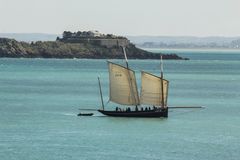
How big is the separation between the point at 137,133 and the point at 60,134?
4607mm

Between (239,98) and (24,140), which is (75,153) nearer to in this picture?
(24,140)

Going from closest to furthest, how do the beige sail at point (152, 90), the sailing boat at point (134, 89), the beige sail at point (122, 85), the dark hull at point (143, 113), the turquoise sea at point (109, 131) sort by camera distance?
the turquoise sea at point (109, 131), the dark hull at point (143, 113), the sailing boat at point (134, 89), the beige sail at point (152, 90), the beige sail at point (122, 85)

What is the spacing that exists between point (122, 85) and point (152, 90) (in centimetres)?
226

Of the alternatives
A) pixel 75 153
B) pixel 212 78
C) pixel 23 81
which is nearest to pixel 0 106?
pixel 75 153

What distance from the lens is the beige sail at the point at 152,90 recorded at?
222ft

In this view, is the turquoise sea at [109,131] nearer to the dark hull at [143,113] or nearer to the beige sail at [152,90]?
the dark hull at [143,113]

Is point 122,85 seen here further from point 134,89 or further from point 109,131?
point 109,131

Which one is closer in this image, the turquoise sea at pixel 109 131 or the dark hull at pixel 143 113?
the turquoise sea at pixel 109 131

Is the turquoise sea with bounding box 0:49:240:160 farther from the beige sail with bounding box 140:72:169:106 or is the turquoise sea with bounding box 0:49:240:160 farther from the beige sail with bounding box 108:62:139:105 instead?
the beige sail with bounding box 108:62:139:105

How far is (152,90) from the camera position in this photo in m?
67.7

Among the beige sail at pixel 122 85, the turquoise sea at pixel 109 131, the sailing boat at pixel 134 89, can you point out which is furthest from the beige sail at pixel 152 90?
the turquoise sea at pixel 109 131

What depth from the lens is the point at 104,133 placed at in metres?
57.5

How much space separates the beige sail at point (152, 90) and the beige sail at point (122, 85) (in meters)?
0.91

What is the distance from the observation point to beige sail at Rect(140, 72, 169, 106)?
67.6 metres
